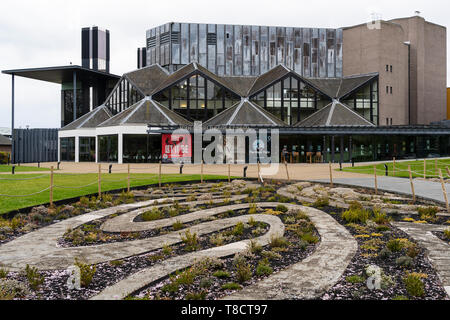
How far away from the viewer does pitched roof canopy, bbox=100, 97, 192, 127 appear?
45344 mm

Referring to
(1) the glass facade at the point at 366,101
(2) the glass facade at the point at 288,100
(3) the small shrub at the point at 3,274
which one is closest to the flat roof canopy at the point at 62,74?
(2) the glass facade at the point at 288,100

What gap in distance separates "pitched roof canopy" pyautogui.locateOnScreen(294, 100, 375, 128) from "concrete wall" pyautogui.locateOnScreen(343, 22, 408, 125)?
6.57 meters

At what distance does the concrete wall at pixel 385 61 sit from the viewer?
53094 millimetres

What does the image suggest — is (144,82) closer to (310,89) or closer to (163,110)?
(163,110)

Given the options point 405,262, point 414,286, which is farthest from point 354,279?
point 405,262

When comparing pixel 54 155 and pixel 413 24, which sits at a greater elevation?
pixel 413 24

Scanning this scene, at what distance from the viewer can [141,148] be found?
44.9 meters

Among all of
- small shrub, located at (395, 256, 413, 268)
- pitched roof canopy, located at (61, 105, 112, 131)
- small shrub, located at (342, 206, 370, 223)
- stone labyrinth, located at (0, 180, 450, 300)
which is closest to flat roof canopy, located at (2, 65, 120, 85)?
pitched roof canopy, located at (61, 105, 112, 131)

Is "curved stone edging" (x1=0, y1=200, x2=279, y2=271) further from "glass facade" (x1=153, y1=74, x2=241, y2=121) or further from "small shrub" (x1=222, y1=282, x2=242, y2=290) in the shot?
"glass facade" (x1=153, y1=74, x2=241, y2=121)

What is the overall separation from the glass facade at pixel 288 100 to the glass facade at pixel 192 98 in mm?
6130

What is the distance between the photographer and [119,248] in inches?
334
